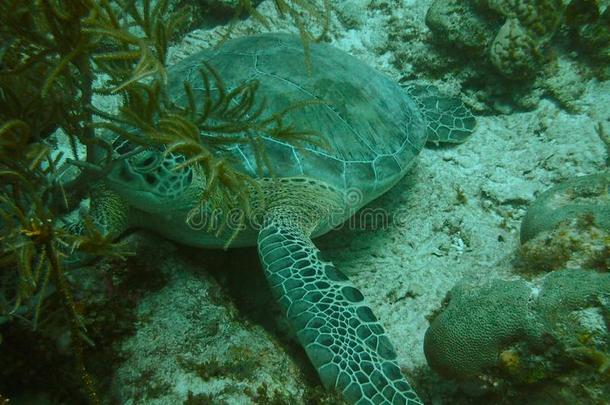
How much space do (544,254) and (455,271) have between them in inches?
30.9

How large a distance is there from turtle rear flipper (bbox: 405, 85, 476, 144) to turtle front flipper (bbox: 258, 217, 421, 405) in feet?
6.66

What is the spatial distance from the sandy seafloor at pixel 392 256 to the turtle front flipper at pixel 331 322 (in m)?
0.23

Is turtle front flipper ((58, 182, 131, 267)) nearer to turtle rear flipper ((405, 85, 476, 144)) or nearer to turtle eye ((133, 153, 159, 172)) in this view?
turtle eye ((133, 153, 159, 172))

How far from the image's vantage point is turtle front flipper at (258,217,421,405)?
6.79 feet

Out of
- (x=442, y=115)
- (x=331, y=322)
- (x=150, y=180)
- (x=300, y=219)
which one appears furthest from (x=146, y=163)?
(x=442, y=115)

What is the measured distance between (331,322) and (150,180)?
134cm

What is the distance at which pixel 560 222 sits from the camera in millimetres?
2453

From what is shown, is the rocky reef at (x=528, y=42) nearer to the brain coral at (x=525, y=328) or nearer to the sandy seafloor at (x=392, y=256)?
the sandy seafloor at (x=392, y=256)

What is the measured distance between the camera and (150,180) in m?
2.45

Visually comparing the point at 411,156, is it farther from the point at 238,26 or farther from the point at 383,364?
the point at 238,26

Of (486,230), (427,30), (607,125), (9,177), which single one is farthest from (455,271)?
(427,30)

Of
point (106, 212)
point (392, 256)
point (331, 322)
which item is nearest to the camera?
point (331, 322)

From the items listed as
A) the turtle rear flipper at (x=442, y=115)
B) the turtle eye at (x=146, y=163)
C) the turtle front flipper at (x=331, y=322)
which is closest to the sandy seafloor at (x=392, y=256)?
the turtle rear flipper at (x=442, y=115)

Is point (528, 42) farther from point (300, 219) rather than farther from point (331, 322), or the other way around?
point (331, 322)
